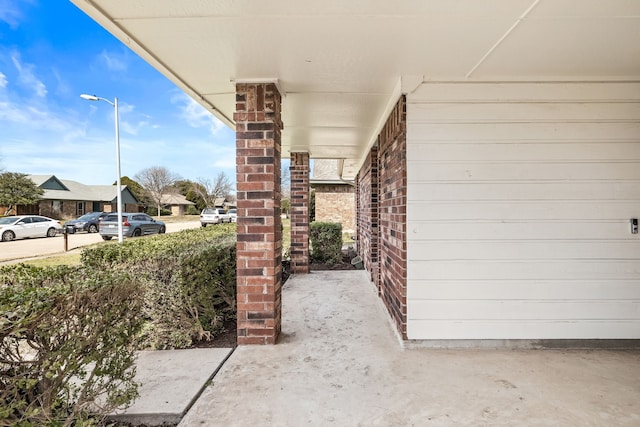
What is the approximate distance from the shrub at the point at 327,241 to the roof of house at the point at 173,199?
3844 cm

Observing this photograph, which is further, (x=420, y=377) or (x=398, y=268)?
(x=398, y=268)

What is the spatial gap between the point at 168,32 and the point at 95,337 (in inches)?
80.5

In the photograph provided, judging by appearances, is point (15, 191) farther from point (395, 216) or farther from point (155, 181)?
point (395, 216)

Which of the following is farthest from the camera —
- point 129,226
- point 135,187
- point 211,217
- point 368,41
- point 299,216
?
point 135,187

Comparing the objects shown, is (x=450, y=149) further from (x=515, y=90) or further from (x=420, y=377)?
(x=420, y=377)

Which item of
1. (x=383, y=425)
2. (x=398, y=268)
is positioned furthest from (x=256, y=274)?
(x=383, y=425)

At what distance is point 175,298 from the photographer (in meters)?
3.20

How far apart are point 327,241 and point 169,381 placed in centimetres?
565

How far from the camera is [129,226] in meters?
16.6

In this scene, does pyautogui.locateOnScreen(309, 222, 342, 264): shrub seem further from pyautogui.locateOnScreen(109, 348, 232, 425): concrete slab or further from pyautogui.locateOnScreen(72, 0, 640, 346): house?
pyautogui.locateOnScreen(109, 348, 232, 425): concrete slab

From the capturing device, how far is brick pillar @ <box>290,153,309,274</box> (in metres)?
6.71

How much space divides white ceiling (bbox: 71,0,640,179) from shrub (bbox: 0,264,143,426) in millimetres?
1693

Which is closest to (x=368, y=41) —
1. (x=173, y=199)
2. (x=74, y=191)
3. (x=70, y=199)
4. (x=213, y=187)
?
(x=70, y=199)

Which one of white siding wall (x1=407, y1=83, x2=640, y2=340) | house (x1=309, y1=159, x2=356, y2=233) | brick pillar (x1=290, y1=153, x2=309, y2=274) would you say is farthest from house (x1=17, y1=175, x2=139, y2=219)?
white siding wall (x1=407, y1=83, x2=640, y2=340)
